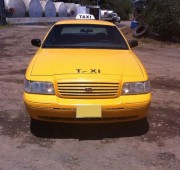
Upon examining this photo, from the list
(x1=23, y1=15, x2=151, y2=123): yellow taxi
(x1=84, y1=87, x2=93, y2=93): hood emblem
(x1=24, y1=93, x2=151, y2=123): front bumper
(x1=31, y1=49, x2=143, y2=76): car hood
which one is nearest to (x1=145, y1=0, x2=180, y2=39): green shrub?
(x1=31, y1=49, x2=143, y2=76): car hood

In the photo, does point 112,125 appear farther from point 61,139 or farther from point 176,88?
point 176,88

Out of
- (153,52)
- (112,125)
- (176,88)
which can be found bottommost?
(153,52)

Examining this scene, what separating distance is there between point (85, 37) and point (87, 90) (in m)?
1.93

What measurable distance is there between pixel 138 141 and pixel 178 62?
24.6 feet

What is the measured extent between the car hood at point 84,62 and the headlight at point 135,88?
0.61 feet

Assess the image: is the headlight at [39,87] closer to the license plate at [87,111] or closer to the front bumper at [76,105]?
the front bumper at [76,105]

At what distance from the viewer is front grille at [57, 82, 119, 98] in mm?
4238

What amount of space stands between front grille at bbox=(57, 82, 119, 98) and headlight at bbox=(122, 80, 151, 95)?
133 mm

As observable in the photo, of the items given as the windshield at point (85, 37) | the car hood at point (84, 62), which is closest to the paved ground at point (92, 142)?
the car hood at point (84, 62)

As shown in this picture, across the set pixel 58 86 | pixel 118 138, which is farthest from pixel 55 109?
pixel 118 138

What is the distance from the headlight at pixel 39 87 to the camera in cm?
431

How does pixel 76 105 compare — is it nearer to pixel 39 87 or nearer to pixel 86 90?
pixel 86 90

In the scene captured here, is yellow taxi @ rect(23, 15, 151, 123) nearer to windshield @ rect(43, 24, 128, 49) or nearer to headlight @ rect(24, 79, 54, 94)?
headlight @ rect(24, 79, 54, 94)

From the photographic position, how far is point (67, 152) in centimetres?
412
